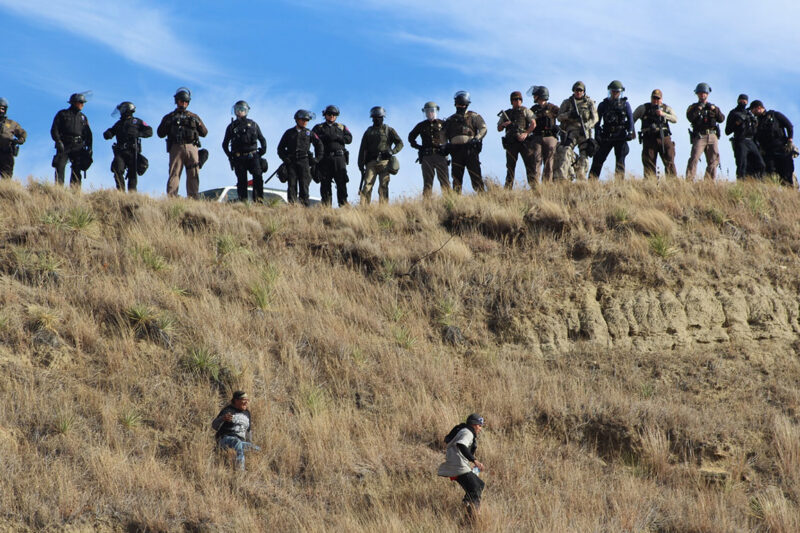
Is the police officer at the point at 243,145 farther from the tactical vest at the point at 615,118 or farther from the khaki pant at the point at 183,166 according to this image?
the tactical vest at the point at 615,118


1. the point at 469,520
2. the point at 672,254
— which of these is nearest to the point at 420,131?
the point at 672,254

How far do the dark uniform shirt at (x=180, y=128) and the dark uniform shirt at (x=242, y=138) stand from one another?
536 millimetres

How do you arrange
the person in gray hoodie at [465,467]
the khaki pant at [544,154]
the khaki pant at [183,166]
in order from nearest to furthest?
the person in gray hoodie at [465,467], the khaki pant at [183,166], the khaki pant at [544,154]

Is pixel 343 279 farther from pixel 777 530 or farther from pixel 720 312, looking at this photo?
pixel 777 530

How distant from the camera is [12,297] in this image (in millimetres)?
11273

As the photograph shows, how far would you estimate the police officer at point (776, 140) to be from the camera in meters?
16.6

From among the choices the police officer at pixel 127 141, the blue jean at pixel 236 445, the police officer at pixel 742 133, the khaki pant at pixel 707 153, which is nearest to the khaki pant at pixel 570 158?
the khaki pant at pixel 707 153

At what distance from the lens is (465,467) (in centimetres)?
848

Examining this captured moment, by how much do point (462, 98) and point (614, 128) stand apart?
2887mm

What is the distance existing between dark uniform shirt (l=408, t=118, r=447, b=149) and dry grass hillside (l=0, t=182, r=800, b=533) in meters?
1.43

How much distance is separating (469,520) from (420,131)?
939cm

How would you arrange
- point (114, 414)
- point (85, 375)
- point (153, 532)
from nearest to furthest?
point (153, 532)
point (114, 414)
point (85, 375)

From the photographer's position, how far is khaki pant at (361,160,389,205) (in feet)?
54.0

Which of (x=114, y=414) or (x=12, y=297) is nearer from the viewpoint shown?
(x=114, y=414)
